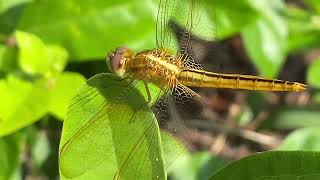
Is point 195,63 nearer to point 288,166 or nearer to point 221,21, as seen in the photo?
point 221,21


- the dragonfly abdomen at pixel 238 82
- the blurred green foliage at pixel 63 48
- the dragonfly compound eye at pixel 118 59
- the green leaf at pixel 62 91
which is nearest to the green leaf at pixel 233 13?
the blurred green foliage at pixel 63 48

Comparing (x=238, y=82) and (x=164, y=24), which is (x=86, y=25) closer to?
(x=164, y=24)

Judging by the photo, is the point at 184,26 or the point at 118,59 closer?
the point at 118,59

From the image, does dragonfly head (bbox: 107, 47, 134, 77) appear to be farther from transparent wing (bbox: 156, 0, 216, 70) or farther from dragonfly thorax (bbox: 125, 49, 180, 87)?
transparent wing (bbox: 156, 0, 216, 70)

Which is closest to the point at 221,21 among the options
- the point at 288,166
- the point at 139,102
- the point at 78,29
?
the point at 78,29

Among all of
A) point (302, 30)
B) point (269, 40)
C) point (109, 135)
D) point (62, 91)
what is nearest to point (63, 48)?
point (62, 91)

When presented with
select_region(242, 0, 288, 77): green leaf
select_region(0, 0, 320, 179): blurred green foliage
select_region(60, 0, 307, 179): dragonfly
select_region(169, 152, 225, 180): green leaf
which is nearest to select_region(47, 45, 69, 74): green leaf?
select_region(0, 0, 320, 179): blurred green foliage

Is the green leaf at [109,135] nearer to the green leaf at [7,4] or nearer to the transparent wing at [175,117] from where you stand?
the transparent wing at [175,117]
